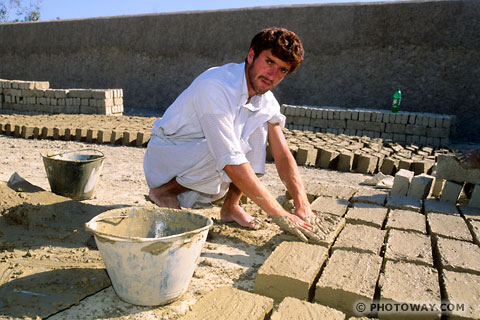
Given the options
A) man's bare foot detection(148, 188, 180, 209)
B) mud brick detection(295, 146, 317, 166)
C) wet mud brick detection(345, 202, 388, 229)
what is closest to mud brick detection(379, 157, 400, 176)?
mud brick detection(295, 146, 317, 166)

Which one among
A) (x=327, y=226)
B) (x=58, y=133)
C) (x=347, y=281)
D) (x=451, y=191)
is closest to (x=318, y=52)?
(x=58, y=133)

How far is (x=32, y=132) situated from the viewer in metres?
6.35

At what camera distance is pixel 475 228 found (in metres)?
2.75

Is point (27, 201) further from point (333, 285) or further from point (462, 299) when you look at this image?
point (462, 299)

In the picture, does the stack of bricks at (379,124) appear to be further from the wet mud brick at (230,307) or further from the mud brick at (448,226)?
the wet mud brick at (230,307)

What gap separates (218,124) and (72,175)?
1.59 meters

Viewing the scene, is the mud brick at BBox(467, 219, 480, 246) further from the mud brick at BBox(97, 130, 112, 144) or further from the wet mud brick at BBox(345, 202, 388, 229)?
the mud brick at BBox(97, 130, 112, 144)

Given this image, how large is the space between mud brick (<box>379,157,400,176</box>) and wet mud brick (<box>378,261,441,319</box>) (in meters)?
3.09

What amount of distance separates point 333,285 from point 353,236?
2.24ft

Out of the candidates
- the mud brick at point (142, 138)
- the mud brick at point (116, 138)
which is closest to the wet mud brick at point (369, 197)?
the mud brick at point (142, 138)

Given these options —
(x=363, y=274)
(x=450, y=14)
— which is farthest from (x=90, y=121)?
(x=450, y=14)

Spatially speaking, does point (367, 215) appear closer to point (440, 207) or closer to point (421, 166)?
point (440, 207)

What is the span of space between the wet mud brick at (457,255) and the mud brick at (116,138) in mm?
4776

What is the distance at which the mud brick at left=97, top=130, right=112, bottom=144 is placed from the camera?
20.0 ft
